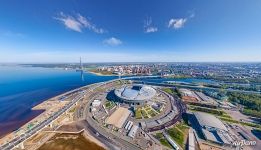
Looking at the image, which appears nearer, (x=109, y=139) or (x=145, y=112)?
(x=109, y=139)

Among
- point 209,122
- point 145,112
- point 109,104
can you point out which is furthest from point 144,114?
point 209,122

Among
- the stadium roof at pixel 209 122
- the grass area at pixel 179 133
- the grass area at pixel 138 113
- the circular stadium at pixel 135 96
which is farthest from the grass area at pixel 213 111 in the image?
the grass area at pixel 138 113

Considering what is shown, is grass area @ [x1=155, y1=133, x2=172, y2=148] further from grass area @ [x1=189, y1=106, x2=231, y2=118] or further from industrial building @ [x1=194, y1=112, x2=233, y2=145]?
grass area @ [x1=189, y1=106, x2=231, y2=118]

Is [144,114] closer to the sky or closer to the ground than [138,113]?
closer to the ground

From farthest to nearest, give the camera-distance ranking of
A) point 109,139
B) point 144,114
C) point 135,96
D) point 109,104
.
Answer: point 135,96
point 109,104
point 144,114
point 109,139

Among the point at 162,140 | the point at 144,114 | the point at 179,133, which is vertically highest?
the point at 144,114

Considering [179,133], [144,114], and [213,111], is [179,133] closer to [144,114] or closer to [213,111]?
[144,114]
